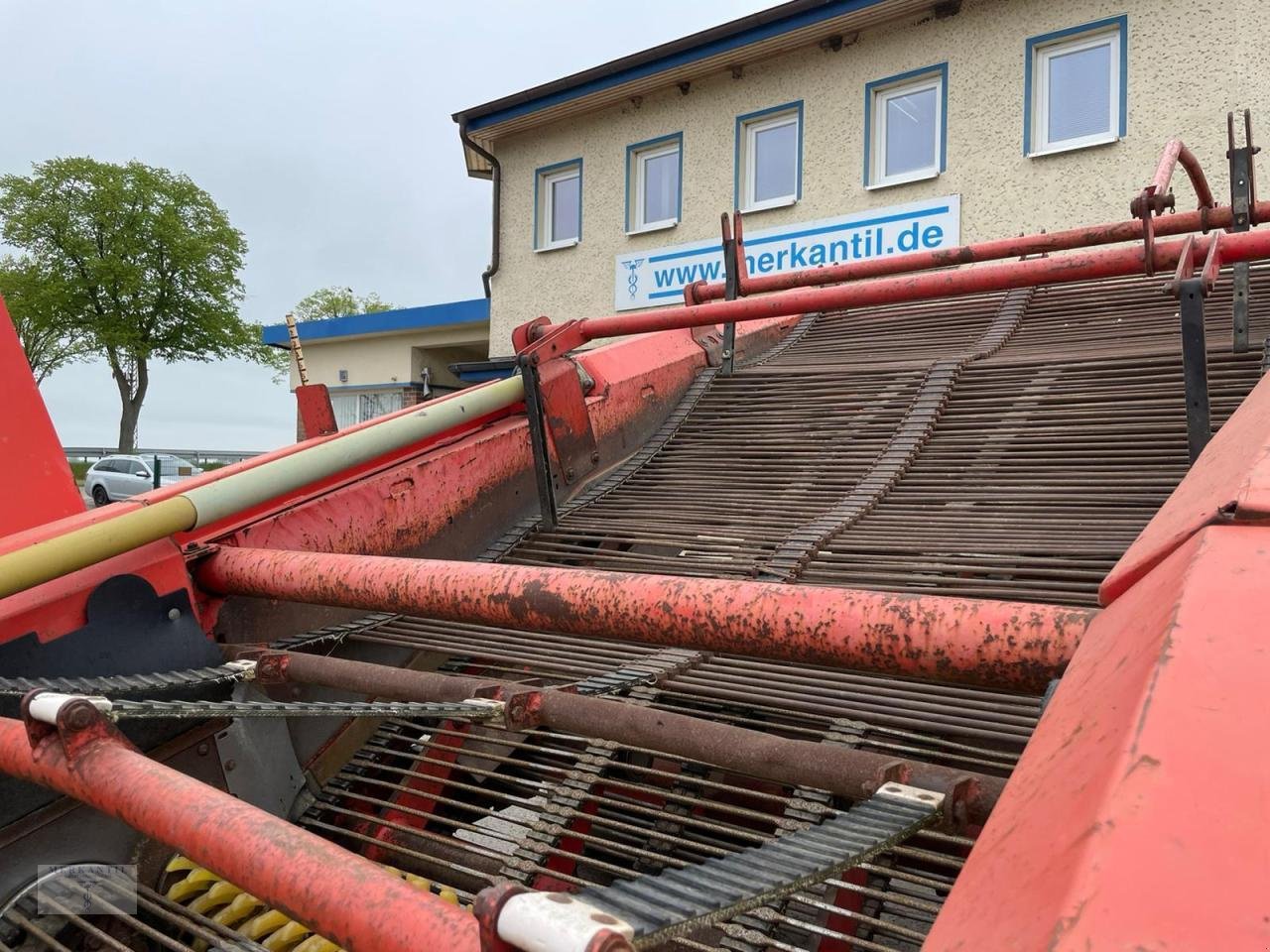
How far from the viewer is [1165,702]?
848 mm

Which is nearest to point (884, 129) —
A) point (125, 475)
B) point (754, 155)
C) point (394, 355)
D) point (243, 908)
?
point (754, 155)

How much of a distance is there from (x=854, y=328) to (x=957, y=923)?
436 centimetres

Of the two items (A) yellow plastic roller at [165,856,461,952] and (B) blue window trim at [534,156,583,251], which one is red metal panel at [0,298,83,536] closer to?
(A) yellow plastic roller at [165,856,461,952]

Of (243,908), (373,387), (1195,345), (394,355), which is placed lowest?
(243,908)

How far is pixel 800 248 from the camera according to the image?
1089 cm

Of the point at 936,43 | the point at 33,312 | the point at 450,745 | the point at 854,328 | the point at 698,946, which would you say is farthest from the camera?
the point at 33,312

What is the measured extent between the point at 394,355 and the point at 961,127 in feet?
36.9

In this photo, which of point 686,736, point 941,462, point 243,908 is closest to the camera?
point 686,736

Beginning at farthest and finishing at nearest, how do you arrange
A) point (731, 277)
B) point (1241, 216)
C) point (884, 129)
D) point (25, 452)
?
point (884, 129)
point (731, 277)
point (1241, 216)
point (25, 452)

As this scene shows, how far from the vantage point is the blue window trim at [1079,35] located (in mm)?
8984

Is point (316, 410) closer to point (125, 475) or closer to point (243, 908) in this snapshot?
point (243, 908)

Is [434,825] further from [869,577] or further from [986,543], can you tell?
[986,543]

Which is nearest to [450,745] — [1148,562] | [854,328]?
[1148,562]

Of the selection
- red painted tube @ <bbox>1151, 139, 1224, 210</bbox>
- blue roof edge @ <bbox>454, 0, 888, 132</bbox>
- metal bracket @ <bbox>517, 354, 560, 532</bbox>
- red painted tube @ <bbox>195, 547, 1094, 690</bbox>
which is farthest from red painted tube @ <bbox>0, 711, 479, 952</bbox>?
blue roof edge @ <bbox>454, 0, 888, 132</bbox>
